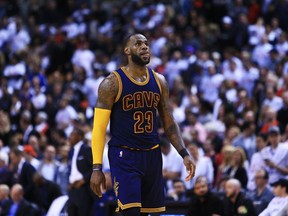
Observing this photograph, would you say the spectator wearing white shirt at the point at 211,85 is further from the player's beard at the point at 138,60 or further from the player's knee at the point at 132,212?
the player's knee at the point at 132,212

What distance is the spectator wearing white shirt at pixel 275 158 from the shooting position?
45.9ft

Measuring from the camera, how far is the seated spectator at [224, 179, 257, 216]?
1199cm

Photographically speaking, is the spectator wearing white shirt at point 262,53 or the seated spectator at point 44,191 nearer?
the seated spectator at point 44,191

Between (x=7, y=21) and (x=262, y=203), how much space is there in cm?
1414

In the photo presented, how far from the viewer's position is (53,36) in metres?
25.2

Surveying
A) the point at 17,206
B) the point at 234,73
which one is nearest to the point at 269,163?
the point at 17,206

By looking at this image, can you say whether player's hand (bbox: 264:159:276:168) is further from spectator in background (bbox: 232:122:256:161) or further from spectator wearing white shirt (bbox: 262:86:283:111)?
spectator wearing white shirt (bbox: 262:86:283:111)

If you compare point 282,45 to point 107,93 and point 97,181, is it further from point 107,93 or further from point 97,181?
point 97,181

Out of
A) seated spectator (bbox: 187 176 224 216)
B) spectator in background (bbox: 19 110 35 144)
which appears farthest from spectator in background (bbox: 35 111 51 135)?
seated spectator (bbox: 187 176 224 216)

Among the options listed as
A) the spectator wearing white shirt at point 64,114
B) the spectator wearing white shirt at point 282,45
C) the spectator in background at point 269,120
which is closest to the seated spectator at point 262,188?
the spectator in background at point 269,120

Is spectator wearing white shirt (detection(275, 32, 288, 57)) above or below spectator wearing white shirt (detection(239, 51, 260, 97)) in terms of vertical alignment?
above

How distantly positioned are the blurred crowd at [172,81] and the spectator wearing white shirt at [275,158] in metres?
0.02

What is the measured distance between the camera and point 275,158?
14.2m

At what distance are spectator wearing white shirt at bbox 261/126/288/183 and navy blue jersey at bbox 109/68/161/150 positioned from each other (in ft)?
18.8
